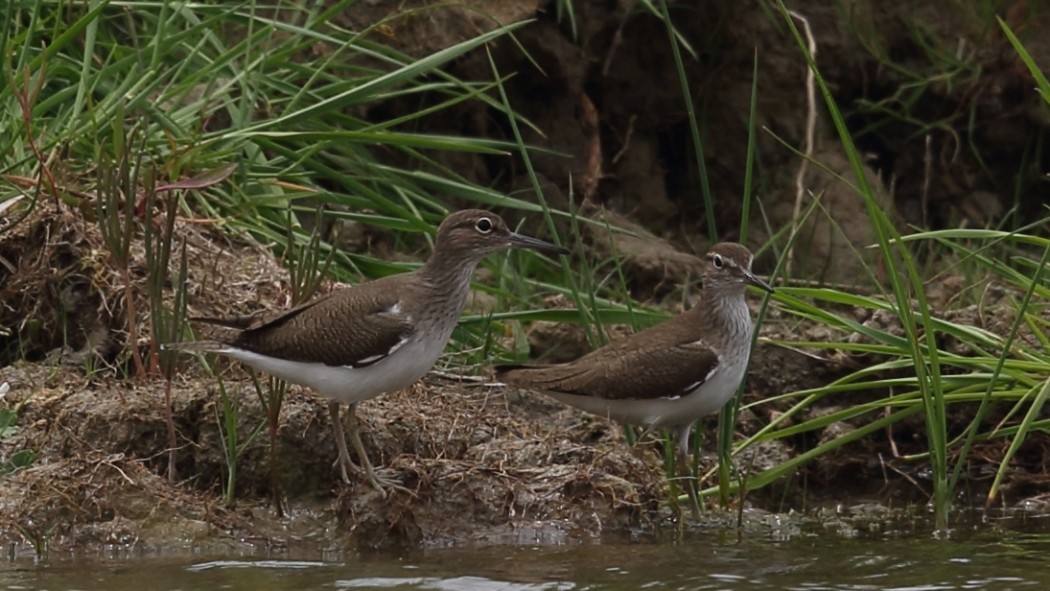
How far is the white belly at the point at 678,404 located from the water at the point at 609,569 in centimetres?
62

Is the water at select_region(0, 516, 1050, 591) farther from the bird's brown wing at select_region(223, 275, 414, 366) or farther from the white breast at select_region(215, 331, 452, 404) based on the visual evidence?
the bird's brown wing at select_region(223, 275, 414, 366)

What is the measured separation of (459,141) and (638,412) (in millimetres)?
1996

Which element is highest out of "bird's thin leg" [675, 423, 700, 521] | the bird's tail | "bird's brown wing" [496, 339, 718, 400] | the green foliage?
the bird's tail

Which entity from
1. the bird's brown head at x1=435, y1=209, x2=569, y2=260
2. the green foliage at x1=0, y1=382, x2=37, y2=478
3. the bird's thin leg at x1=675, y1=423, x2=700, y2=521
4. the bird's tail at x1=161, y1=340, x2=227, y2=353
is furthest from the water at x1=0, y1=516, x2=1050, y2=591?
the bird's brown head at x1=435, y1=209, x2=569, y2=260

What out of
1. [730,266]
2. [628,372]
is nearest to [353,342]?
[628,372]

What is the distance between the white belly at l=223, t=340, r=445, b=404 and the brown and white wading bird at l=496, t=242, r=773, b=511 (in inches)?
31.3

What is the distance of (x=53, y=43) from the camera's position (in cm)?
746

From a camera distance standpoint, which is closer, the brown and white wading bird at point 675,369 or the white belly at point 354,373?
the white belly at point 354,373

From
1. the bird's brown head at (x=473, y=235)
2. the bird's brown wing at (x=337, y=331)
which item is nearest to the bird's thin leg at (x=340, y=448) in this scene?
the bird's brown wing at (x=337, y=331)

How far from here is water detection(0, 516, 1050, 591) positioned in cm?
536

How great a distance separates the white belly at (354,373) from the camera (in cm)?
616

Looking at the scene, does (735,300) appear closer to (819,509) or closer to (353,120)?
(819,509)

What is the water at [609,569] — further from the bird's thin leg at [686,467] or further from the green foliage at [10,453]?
the green foliage at [10,453]

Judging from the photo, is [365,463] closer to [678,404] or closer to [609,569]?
[609,569]
